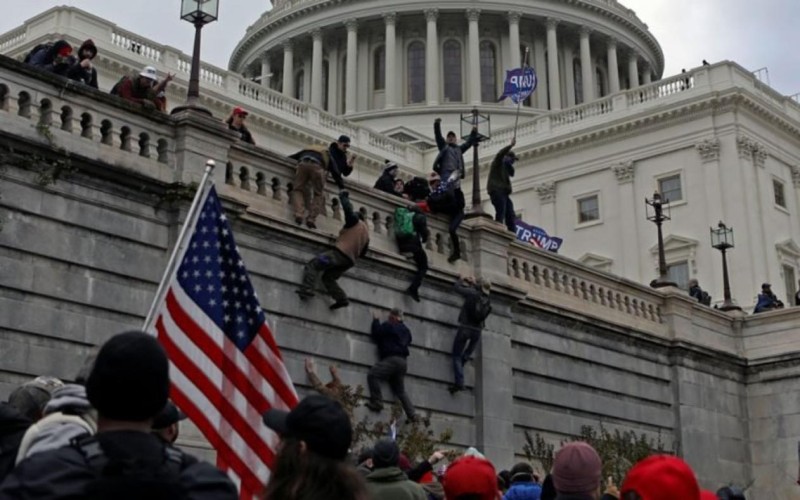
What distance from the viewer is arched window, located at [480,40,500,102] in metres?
79.7

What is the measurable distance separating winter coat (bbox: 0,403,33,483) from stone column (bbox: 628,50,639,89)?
268ft

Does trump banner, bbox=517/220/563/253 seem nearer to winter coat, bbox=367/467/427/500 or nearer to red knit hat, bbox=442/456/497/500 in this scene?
winter coat, bbox=367/467/427/500

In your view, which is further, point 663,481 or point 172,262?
point 172,262

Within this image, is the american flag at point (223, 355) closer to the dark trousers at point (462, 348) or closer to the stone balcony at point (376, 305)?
the stone balcony at point (376, 305)

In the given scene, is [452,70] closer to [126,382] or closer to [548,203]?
[548,203]

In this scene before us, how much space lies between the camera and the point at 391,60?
78750mm

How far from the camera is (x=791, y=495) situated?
91.2 feet

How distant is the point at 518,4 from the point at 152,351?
258 ft

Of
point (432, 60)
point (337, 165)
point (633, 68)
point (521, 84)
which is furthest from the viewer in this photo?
point (633, 68)

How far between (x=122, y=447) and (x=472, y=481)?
3383 millimetres

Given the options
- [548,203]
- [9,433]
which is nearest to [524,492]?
[9,433]

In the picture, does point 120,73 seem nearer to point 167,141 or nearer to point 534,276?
point 534,276

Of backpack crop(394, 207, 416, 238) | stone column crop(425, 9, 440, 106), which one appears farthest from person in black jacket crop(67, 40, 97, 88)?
stone column crop(425, 9, 440, 106)

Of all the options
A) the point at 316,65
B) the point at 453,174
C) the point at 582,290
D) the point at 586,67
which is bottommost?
the point at 582,290
